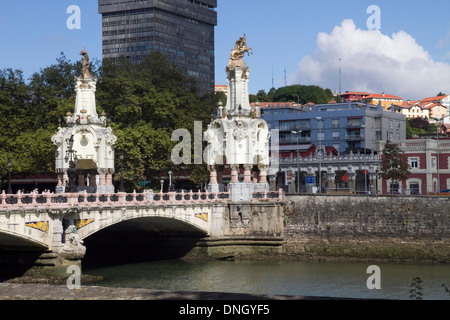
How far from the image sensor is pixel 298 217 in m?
69.6

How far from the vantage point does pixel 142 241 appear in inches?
2776

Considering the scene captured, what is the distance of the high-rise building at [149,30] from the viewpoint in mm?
173375

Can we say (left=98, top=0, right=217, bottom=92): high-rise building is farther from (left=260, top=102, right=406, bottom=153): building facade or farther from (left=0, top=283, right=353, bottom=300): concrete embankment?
(left=0, top=283, right=353, bottom=300): concrete embankment

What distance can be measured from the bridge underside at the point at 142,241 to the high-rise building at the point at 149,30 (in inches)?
4078

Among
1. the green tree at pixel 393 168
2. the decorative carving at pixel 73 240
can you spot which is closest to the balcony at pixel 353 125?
the green tree at pixel 393 168

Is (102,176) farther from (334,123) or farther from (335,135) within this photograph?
(334,123)

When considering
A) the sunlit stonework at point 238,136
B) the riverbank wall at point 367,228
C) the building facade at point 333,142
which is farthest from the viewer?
the building facade at point 333,142

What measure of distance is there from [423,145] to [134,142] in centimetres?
3986

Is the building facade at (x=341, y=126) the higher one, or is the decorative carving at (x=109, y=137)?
the building facade at (x=341, y=126)

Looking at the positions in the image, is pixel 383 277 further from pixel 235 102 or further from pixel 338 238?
pixel 235 102

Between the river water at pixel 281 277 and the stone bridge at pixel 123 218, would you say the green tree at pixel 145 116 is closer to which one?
the stone bridge at pixel 123 218

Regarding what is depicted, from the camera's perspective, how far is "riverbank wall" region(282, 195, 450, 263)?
2586 inches
